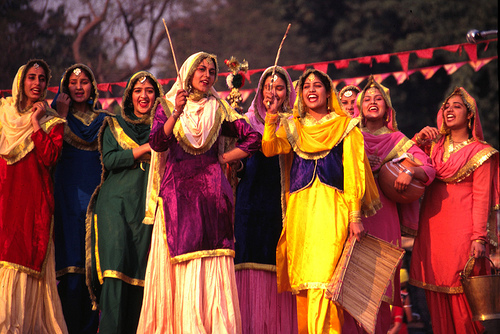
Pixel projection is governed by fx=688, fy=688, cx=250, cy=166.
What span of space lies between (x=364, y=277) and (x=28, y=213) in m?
2.72

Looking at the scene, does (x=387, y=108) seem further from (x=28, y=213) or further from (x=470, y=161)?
(x=28, y=213)

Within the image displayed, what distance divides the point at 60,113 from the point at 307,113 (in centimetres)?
216

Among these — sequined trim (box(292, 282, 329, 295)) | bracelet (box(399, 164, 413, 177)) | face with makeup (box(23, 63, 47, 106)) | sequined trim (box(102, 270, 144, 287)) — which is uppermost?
face with makeup (box(23, 63, 47, 106))

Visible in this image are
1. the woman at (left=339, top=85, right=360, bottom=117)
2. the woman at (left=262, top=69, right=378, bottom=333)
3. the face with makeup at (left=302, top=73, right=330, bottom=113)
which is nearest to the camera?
the woman at (left=262, top=69, right=378, bottom=333)

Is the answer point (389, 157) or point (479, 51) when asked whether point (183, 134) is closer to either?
point (389, 157)

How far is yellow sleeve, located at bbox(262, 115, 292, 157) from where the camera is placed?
4.96m

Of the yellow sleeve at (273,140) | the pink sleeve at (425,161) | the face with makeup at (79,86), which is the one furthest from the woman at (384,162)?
the face with makeup at (79,86)

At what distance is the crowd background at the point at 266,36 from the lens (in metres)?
17.1

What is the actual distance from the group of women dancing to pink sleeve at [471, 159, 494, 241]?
0.5 inches

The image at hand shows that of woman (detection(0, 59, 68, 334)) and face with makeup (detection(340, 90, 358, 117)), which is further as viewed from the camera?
face with makeup (detection(340, 90, 358, 117))

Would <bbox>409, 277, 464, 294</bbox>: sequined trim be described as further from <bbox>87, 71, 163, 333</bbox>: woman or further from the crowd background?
the crowd background

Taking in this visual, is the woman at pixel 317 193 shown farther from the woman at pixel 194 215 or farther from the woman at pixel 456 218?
the woman at pixel 456 218

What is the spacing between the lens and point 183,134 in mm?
4941

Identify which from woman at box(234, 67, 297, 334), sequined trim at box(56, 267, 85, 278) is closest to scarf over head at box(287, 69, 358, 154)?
woman at box(234, 67, 297, 334)
